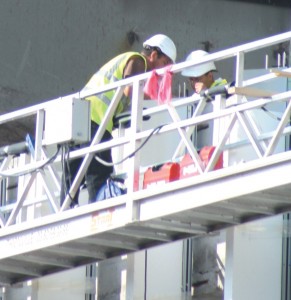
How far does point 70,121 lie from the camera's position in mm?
13547

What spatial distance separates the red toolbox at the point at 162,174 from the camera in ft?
42.5

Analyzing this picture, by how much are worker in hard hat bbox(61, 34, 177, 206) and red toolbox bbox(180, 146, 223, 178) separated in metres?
1.03

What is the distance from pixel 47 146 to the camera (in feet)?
46.2

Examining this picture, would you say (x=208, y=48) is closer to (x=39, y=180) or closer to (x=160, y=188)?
(x=39, y=180)

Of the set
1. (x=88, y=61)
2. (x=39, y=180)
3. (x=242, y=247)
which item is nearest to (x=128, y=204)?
(x=242, y=247)

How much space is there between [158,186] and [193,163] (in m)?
0.34

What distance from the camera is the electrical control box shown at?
1353cm

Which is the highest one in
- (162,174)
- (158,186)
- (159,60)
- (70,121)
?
(159,60)

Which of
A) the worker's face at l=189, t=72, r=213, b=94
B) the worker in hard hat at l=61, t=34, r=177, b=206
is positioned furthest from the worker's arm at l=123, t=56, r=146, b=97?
the worker's face at l=189, t=72, r=213, b=94

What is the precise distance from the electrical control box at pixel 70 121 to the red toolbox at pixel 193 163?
1047mm

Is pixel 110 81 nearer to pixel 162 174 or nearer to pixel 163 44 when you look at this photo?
pixel 163 44

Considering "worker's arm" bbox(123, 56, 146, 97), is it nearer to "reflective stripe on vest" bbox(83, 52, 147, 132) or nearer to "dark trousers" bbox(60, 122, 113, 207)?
"reflective stripe on vest" bbox(83, 52, 147, 132)

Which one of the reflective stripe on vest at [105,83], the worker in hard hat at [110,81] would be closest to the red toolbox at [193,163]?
the worker in hard hat at [110,81]

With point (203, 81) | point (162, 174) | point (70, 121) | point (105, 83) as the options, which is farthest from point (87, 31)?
point (162, 174)
